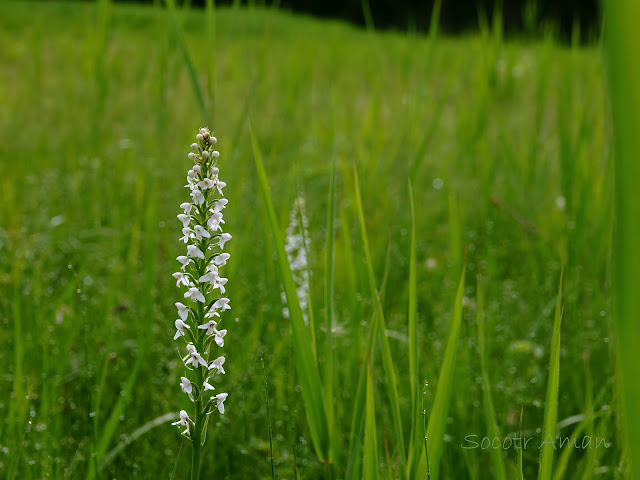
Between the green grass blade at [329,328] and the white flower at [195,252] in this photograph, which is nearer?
the white flower at [195,252]

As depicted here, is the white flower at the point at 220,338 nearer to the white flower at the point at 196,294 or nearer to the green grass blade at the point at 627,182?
the white flower at the point at 196,294

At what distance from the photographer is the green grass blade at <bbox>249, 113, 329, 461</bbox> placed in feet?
2.33

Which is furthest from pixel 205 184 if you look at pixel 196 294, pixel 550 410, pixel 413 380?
pixel 550 410

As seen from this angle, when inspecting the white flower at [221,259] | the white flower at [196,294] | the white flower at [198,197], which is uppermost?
the white flower at [198,197]

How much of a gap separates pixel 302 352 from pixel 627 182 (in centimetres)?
52

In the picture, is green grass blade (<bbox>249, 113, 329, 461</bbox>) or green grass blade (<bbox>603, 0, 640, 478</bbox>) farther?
green grass blade (<bbox>249, 113, 329, 461</bbox>)

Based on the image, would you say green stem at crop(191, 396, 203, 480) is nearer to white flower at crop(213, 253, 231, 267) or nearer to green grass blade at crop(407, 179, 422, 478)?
white flower at crop(213, 253, 231, 267)

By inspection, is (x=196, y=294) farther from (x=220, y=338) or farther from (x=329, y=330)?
(x=329, y=330)

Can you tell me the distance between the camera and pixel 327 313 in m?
0.79

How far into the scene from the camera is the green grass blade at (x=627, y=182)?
22 centimetres

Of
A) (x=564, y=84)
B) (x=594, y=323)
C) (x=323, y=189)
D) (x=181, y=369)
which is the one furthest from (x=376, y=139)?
(x=181, y=369)

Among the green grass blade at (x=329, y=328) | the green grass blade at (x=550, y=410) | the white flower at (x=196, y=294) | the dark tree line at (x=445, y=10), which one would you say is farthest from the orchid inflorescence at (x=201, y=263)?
the dark tree line at (x=445, y=10)

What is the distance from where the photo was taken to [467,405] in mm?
1198

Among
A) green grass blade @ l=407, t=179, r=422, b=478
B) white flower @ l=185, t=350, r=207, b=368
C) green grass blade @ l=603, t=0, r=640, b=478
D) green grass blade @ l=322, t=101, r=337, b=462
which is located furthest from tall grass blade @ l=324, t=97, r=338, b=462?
green grass blade @ l=603, t=0, r=640, b=478
